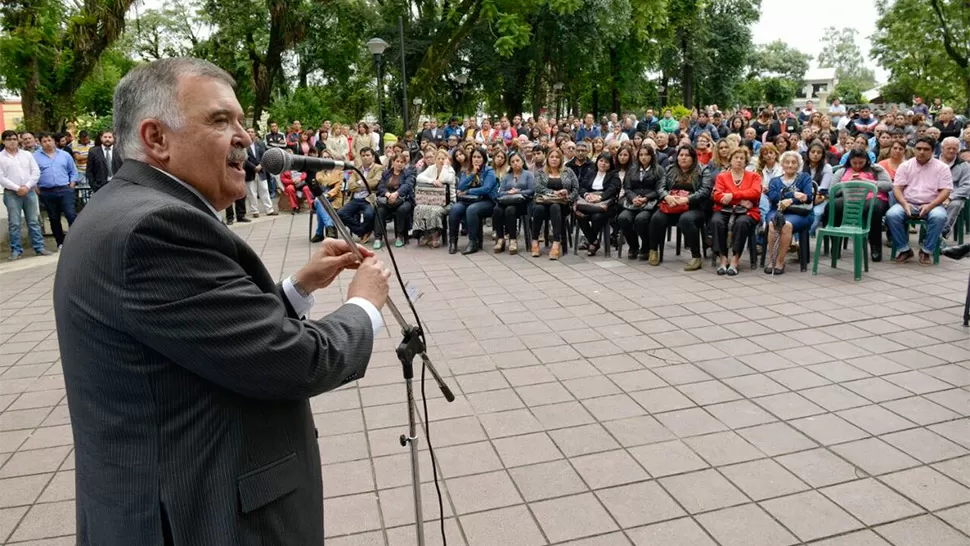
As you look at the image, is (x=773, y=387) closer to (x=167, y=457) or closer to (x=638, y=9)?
(x=167, y=457)

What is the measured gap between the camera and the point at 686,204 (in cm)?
813

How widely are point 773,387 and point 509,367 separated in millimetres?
1730

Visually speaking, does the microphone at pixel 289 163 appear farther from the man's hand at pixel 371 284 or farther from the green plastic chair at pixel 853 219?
the green plastic chair at pixel 853 219

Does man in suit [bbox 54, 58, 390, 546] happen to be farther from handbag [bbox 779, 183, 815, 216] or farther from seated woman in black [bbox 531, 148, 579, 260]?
seated woman in black [bbox 531, 148, 579, 260]

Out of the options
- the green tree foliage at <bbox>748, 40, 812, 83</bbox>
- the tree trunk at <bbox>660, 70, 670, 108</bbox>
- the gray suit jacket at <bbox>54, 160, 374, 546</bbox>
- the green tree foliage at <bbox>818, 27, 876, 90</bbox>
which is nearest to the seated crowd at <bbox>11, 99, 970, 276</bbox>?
the gray suit jacket at <bbox>54, 160, 374, 546</bbox>

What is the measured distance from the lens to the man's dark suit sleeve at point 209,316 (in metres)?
1.35

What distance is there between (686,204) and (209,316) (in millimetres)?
7378

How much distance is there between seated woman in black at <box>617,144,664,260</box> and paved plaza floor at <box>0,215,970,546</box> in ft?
A: 5.67

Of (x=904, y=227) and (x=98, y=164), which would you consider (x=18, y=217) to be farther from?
(x=904, y=227)

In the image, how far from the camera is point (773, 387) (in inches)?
177

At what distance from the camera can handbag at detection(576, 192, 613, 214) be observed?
8.80m

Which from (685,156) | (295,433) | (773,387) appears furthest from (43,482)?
(685,156)

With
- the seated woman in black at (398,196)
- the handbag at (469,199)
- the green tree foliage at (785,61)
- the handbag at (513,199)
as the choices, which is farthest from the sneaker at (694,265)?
the green tree foliage at (785,61)

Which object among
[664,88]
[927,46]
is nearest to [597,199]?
[664,88]
